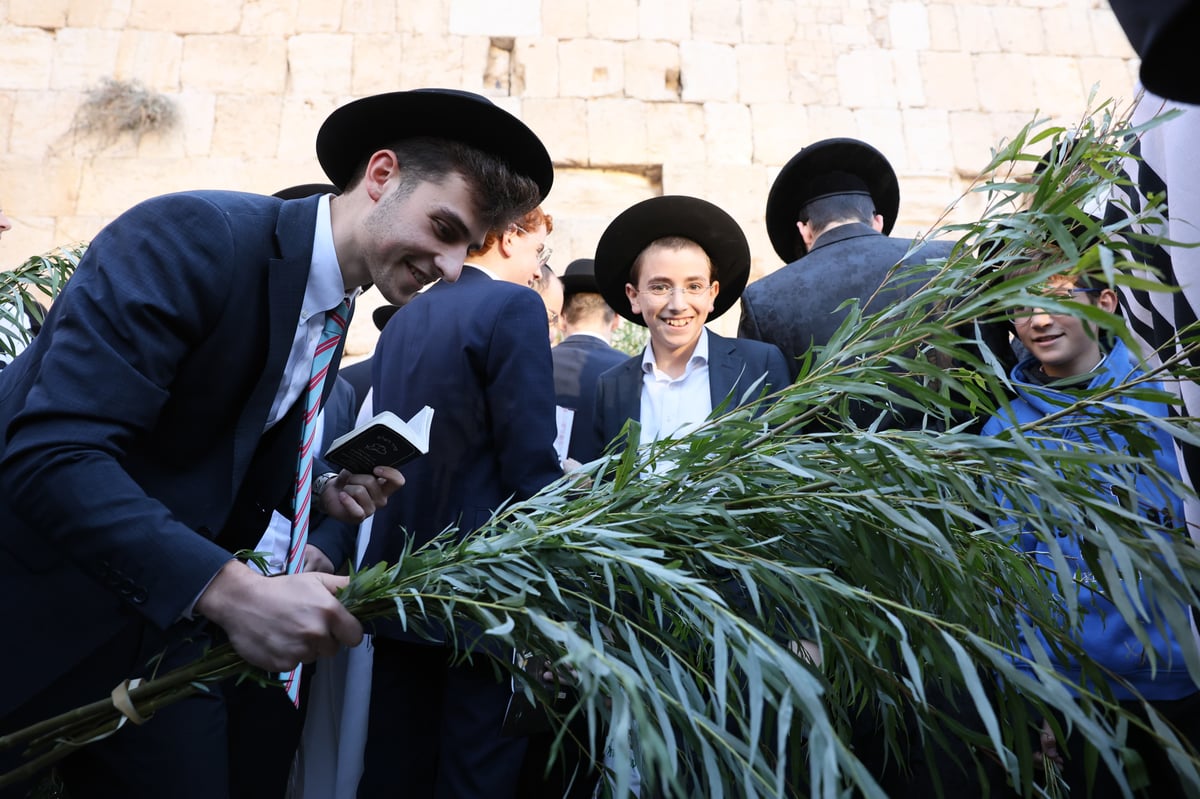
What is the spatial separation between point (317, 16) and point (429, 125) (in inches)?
297

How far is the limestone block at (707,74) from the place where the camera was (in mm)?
8938

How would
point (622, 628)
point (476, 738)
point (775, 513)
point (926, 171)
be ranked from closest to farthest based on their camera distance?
point (622, 628), point (775, 513), point (476, 738), point (926, 171)

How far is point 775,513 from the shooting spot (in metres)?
1.44

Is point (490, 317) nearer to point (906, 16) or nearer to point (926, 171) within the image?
point (926, 171)

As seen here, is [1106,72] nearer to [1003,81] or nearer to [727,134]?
[1003,81]

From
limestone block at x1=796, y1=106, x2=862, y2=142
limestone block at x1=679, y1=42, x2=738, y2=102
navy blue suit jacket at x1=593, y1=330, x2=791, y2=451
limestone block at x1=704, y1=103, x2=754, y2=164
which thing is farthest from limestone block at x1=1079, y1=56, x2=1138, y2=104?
navy blue suit jacket at x1=593, y1=330, x2=791, y2=451

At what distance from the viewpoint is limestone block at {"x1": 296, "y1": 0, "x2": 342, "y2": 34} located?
880 cm

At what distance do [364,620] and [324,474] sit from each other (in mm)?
828

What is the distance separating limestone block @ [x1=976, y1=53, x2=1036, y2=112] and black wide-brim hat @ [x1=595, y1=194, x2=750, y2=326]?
664cm

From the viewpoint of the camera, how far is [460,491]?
104 inches

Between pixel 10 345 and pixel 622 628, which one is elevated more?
pixel 10 345

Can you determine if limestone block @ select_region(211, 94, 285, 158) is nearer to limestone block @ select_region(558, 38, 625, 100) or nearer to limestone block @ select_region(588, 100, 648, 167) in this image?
limestone block @ select_region(558, 38, 625, 100)

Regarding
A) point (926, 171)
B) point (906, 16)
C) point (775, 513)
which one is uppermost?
point (906, 16)

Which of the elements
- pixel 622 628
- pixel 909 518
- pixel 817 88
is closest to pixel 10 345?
pixel 622 628
